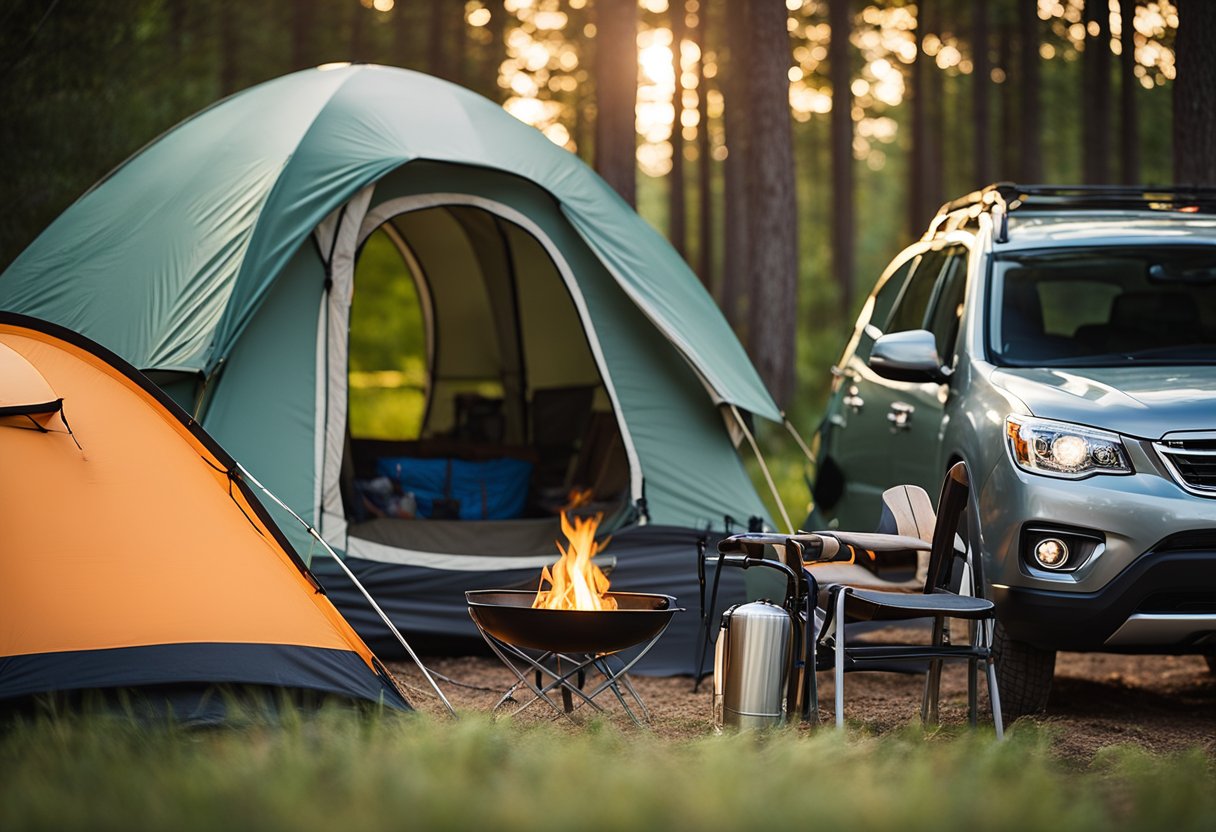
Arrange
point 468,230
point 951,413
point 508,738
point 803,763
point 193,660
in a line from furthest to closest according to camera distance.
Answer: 1. point 468,230
2. point 951,413
3. point 193,660
4. point 508,738
5. point 803,763

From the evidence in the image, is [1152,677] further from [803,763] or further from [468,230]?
[468,230]

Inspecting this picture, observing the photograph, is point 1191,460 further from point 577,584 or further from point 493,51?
point 493,51

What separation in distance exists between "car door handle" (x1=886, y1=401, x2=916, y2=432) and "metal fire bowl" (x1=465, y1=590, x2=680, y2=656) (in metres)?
2.04

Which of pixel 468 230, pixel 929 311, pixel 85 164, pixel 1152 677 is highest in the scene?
pixel 85 164

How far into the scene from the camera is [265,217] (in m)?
6.74

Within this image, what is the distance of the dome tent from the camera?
6676 mm

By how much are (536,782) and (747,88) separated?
9551mm

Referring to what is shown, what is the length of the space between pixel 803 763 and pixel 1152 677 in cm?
398

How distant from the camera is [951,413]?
19.2 feet

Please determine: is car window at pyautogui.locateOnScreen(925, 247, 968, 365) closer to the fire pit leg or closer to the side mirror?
the side mirror

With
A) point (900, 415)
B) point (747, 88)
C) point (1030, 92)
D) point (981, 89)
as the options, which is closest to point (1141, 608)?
point (900, 415)

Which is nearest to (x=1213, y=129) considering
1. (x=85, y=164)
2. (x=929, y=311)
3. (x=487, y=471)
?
(x=929, y=311)

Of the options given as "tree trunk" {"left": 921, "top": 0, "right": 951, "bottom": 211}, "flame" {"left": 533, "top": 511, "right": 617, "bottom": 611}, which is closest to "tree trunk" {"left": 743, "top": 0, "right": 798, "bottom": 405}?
"flame" {"left": 533, "top": 511, "right": 617, "bottom": 611}

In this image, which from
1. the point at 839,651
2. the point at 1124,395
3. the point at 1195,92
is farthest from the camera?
the point at 1195,92
